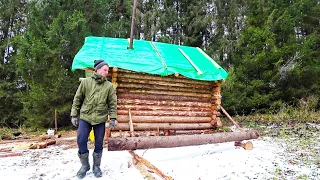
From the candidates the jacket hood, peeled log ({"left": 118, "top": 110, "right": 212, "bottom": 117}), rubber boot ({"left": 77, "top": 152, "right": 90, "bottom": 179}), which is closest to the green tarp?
peeled log ({"left": 118, "top": 110, "right": 212, "bottom": 117})

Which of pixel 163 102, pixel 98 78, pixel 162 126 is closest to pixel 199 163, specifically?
pixel 98 78

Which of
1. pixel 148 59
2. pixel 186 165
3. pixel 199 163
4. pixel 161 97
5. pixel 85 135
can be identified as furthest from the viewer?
pixel 161 97

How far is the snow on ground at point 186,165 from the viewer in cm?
457

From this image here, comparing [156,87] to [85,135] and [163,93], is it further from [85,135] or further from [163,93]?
[85,135]

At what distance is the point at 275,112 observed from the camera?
13.3m

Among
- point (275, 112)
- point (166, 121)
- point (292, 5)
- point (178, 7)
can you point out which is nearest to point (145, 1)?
point (178, 7)

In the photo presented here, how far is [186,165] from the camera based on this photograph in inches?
203

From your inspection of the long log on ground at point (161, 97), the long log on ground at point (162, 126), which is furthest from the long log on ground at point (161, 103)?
the long log on ground at point (162, 126)

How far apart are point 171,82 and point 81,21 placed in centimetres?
728

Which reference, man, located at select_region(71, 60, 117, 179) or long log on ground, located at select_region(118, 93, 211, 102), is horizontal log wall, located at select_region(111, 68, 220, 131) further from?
man, located at select_region(71, 60, 117, 179)

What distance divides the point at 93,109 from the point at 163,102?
4.31 meters

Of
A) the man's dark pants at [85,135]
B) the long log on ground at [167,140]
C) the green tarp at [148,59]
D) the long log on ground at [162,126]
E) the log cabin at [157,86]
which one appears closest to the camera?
the man's dark pants at [85,135]

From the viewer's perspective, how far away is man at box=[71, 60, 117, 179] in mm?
4418

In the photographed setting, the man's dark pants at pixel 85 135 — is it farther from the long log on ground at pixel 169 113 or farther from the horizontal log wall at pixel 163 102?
the long log on ground at pixel 169 113
